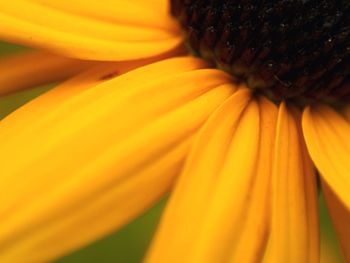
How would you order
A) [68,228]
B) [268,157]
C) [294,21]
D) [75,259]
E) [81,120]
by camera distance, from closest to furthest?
[68,228], [81,120], [268,157], [294,21], [75,259]

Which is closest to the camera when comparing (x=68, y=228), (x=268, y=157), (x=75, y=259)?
(x=68, y=228)

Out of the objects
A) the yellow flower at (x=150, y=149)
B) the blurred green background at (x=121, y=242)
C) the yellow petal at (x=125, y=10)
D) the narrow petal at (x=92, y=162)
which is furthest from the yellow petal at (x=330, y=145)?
the blurred green background at (x=121, y=242)

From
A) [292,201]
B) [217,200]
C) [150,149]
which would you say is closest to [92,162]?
[150,149]

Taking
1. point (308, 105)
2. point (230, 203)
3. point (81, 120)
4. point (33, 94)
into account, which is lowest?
point (230, 203)

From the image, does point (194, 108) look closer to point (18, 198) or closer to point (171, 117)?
point (171, 117)

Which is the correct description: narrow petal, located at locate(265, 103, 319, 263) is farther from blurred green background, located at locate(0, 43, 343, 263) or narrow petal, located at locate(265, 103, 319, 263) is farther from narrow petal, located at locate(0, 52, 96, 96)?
blurred green background, located at locate(0, 43, 343, 263)

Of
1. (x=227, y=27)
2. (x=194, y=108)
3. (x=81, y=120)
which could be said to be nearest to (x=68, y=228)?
(x=81, y=120)
